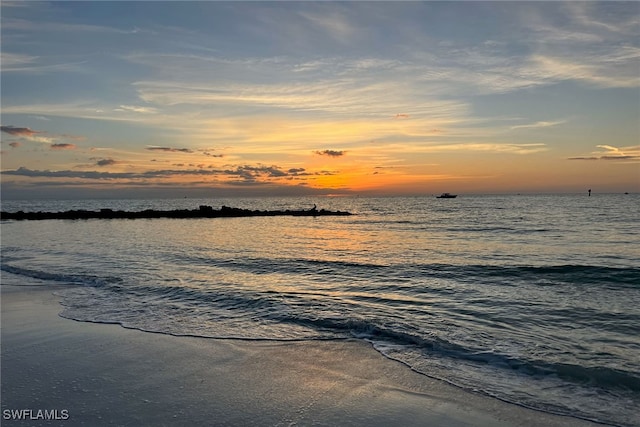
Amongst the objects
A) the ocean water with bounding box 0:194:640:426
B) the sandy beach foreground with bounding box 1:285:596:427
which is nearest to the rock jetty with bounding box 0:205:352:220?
the ocean water with bounding box 0:194:640:426

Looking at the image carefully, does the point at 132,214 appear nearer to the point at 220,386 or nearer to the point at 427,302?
the point at 427,302

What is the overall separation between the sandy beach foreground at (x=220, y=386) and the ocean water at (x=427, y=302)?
2.16ft

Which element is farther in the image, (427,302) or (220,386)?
(427,302)

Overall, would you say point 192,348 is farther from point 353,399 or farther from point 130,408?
point 353,399

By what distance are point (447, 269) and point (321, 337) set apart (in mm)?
10544

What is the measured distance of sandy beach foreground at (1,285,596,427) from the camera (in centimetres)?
589

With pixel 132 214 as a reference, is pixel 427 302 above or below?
A: below

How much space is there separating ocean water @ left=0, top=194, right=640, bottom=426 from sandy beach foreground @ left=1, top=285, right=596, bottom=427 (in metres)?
0.66

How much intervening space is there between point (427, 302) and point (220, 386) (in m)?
7.74

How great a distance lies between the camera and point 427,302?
42.7ft

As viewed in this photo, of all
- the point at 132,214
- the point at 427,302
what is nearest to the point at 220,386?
the point at 427,302

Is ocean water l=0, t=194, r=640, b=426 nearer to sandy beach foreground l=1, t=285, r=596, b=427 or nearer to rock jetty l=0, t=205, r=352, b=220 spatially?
sandy beach foreground l=1, t=285, r=596, b=427

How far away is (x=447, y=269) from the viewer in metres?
18.9

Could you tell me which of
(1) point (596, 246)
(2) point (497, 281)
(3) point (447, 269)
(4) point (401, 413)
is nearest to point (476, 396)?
(4) point (401, 413)
